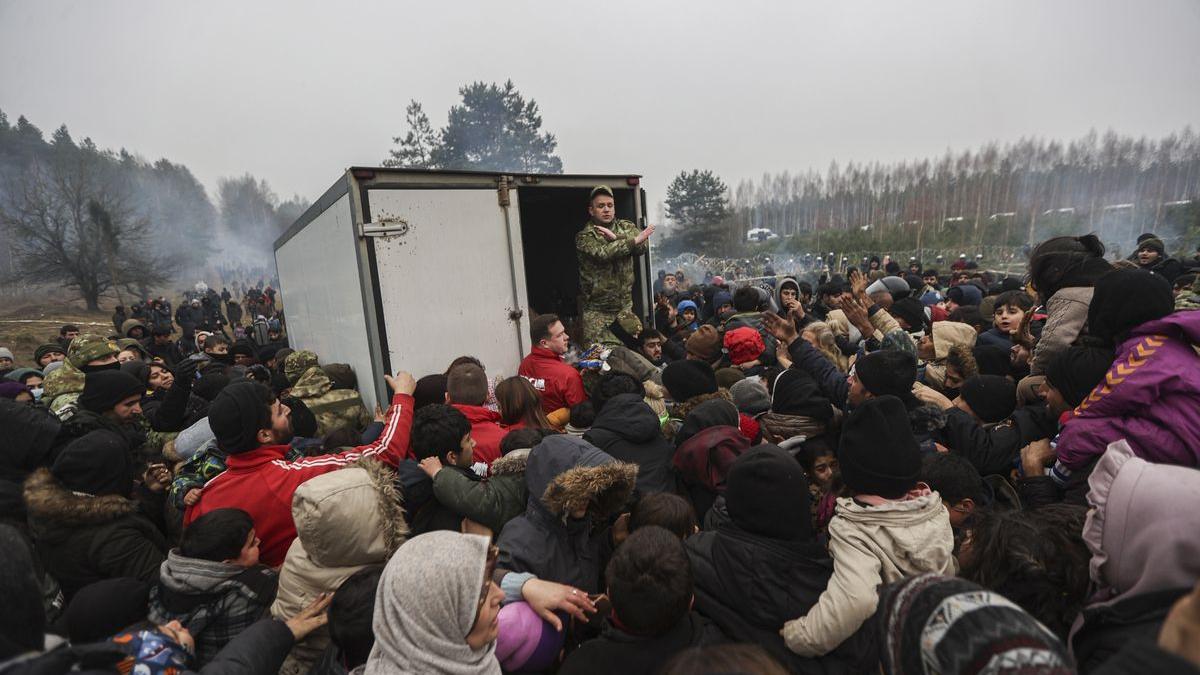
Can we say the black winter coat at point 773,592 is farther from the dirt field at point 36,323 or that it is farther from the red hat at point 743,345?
the dirt field at point 36,323

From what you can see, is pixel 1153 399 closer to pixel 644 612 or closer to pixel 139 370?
pixel 644 612

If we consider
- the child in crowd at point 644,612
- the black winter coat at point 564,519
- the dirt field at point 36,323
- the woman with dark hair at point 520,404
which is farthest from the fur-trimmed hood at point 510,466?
the dirt field at point 36,323

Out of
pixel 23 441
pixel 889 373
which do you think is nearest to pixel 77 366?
pixel 23 441

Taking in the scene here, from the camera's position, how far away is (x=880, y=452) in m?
1.91

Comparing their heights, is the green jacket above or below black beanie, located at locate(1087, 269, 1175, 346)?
below

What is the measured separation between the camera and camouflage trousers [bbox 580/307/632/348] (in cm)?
636

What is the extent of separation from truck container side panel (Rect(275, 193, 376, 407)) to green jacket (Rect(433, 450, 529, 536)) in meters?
2.58

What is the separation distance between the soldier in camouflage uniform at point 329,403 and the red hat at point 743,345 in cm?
373

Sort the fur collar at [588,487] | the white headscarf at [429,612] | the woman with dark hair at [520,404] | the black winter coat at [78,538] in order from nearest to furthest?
the white headscarf at [429,612] → the fur collar at [588,487] → the black winter coat at [78,538] → the woman with dark hair at [520,404]

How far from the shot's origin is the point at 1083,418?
2.31 metres

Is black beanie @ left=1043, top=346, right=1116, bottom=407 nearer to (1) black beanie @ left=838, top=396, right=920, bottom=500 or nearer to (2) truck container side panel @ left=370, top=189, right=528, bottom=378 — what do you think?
(1) black beanie @ left=838, top=396, right=920, bottom=500

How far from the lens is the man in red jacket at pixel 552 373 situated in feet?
14.9

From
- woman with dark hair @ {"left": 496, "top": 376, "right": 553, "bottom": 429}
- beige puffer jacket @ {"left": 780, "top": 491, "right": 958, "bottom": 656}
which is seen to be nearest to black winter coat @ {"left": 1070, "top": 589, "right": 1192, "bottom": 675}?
beige puffer jacket @ {"left": 780, "top": 491, "right": 958, "bottom": 656}

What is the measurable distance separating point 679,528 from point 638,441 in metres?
0.71
